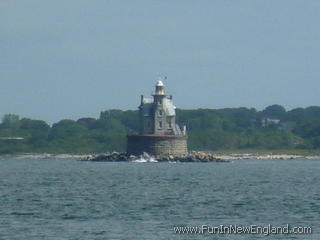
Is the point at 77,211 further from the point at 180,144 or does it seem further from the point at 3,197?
the point at 180,144

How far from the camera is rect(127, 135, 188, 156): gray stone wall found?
151 meters

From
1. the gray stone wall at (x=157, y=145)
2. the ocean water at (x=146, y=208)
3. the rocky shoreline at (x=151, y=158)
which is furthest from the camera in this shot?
the rocky shoreline at (x=151, y=158)

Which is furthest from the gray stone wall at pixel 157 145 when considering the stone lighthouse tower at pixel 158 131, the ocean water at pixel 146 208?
the ocean water at pixel 146 208

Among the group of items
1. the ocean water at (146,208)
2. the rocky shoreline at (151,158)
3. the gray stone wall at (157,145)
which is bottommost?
the ocean water at (146,208)

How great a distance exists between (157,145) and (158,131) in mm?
3490

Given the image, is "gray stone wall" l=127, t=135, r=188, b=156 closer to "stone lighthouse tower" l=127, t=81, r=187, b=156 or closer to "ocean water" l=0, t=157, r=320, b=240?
"stone lighthouse tower" l=127, t=81, r=187, b=156

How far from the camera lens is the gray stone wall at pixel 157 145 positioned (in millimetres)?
150875

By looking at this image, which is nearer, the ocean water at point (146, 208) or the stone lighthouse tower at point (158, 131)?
the ocean water at point (146, 208)

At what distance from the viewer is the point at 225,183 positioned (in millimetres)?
90125

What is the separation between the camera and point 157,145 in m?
151

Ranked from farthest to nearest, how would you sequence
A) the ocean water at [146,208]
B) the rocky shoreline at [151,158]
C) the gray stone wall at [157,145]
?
the rocky shoreline at [151,158] < the gray stone wall at [157,145] < the ocean water at [146,208]

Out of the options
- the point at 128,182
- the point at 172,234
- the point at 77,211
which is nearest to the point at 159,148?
the point at 128,182

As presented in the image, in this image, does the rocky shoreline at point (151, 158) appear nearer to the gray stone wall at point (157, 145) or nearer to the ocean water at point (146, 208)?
the gray stone wall at point (157, 145)

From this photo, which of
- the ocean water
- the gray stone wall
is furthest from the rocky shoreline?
the ocean water
